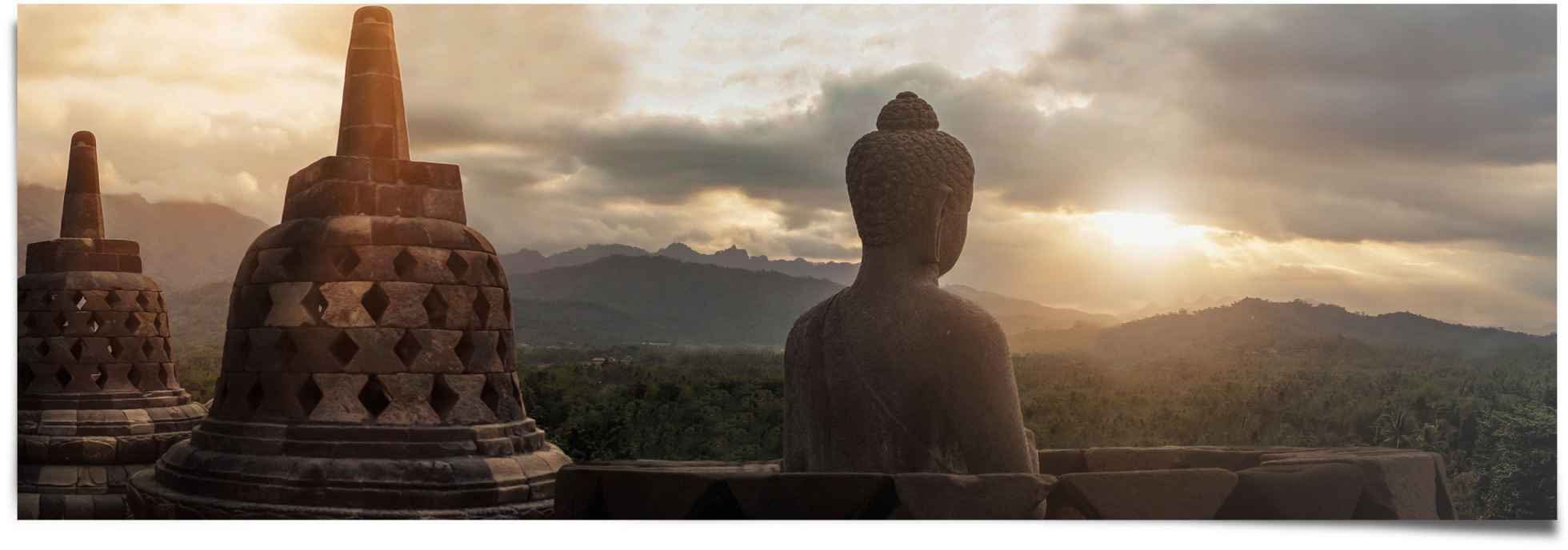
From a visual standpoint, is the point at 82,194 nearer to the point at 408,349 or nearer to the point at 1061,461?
the point at 408,349

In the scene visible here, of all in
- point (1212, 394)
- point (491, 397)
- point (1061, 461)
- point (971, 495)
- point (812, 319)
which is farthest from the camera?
point (1212, 394)

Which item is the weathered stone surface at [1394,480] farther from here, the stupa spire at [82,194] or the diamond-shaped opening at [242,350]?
the stupa spire at [82,194]

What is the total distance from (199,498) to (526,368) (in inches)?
766

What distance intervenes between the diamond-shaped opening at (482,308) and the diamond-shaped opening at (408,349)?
1.28ft

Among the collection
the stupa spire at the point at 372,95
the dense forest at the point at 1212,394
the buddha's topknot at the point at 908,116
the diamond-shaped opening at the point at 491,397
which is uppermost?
the stupa spire at the point at 372,95

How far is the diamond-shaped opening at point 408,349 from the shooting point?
663 centimetres

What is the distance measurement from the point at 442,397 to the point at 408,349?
1.05 feet

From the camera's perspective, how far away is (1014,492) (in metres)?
3.83

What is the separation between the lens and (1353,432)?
1694 cm

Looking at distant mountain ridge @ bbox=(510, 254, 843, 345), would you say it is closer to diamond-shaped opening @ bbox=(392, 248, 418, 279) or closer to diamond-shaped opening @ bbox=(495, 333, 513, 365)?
diamond-shaped opening @ bbox=(495, 333, 513, 365)

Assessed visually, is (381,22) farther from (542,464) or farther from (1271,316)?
(1271,316)

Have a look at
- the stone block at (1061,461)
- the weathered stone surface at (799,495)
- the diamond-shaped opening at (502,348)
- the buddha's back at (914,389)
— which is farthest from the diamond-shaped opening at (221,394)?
the stone block at (1061,461)

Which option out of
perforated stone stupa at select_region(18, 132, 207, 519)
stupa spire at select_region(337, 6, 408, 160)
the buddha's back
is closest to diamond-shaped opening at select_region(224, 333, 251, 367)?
stupa spire at select_region(337, 6, 408, 160)

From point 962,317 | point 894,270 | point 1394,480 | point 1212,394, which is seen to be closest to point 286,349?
point 894,270
